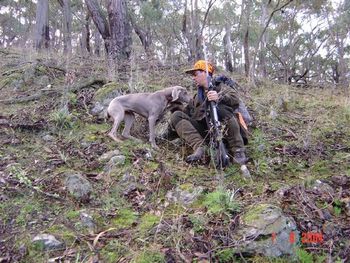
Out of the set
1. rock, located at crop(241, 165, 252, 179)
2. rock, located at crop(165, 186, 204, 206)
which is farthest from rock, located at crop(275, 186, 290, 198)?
rock, located at crop(165, 186, 204, 206)

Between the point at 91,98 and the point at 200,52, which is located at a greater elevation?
the point at 200,52

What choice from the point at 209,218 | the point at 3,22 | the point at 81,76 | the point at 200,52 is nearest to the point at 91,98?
the point at 81,76

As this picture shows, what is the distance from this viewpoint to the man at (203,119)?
5.05m

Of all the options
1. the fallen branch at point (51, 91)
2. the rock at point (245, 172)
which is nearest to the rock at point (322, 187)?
the rock at point (245, 172)

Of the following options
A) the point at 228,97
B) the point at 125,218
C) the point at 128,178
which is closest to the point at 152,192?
the point at 128,178

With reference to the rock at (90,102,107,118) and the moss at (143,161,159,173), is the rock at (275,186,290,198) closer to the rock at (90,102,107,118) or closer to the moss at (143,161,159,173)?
the moss at (143,161,159,173)

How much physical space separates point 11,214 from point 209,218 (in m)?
1.84

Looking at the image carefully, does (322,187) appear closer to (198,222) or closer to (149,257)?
(198,222)

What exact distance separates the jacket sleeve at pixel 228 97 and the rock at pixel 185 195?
161cm

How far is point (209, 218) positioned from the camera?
365 centimetres

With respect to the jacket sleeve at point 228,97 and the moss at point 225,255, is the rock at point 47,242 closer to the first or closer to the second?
the moss at point 225,255

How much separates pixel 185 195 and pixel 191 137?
128 centimetres

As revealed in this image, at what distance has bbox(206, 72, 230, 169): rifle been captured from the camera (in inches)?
188

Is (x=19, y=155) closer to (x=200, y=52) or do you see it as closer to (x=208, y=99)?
(x=208, y=99)
